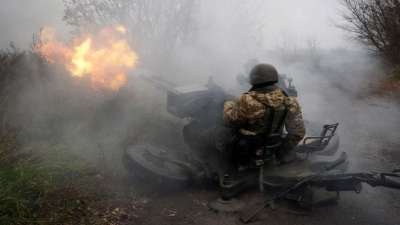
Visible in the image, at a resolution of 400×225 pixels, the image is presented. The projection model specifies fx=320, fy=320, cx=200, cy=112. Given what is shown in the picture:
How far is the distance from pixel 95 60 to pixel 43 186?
3980 mm

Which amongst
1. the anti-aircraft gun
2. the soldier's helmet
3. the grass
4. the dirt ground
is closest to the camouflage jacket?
the soldier's helmet

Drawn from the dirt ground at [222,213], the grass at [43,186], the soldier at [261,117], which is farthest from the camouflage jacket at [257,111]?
the grass at [43,186]

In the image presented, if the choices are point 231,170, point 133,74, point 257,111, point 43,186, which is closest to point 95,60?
point 133,74

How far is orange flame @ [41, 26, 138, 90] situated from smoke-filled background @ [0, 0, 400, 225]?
0.02m

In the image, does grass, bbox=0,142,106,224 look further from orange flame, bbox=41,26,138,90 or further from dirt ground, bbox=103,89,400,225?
orange flame, bbox=41,26,138,90

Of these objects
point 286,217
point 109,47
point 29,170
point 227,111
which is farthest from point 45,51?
point 286,217

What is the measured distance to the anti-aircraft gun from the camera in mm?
4164

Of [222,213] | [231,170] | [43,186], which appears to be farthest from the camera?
[231,170]

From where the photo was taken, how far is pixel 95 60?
7383 millimetres

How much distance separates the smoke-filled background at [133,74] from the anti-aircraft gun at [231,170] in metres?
0.83

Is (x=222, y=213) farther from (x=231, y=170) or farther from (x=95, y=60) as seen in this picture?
(x=95, y=60)

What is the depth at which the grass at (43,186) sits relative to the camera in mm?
3646

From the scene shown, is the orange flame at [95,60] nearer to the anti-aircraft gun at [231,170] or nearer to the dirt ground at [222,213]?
the anti-aircraft gun at [231,170]

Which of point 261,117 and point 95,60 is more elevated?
point 95,60
